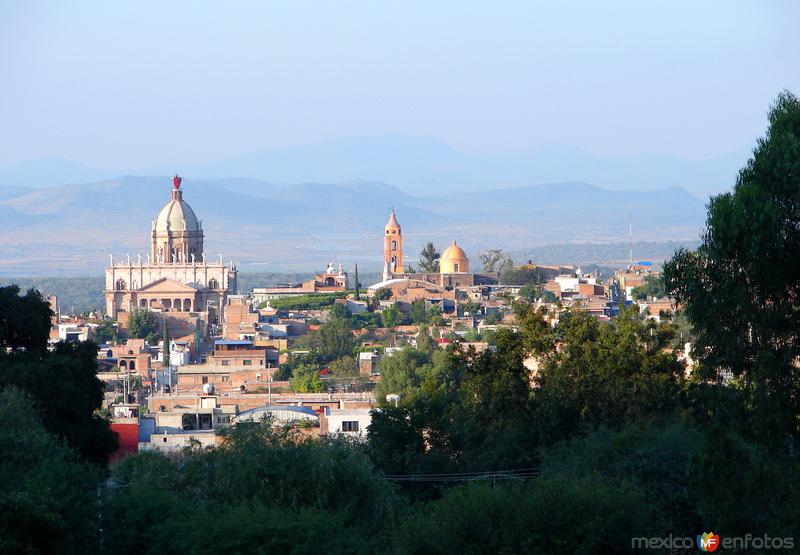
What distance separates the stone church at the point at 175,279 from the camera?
461 feet

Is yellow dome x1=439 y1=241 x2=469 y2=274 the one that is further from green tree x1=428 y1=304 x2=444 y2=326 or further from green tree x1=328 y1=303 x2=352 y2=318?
green tree x1=328 y1=303 x2=352 y2=318

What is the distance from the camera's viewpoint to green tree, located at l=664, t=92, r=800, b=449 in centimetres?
2219

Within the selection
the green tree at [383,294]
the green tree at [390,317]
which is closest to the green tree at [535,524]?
the green tree at [390,317]

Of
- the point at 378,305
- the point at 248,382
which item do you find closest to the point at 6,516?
the point at 248,382

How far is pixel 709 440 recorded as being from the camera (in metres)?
22.2

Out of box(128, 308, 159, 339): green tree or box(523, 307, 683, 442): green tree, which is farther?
box(128, 308, 159, 339): green tree

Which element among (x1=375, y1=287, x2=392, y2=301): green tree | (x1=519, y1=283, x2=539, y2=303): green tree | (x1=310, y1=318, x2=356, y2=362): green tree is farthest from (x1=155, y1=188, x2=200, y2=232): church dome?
(x1=310, y1=318, x2=356, y2=362): green tree

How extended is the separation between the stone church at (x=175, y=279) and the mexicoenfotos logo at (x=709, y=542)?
102 m

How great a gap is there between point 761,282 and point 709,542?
3229mm

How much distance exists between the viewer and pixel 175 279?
15275 centimetres

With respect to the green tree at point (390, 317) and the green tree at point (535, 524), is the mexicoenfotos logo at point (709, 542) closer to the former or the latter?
the green tree at point (535, 524)

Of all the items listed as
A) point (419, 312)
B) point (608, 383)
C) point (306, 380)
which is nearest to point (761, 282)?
point (608, 383)

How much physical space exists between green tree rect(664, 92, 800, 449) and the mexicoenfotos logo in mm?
1382

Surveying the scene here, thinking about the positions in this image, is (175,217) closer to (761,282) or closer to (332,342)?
(332,342)
